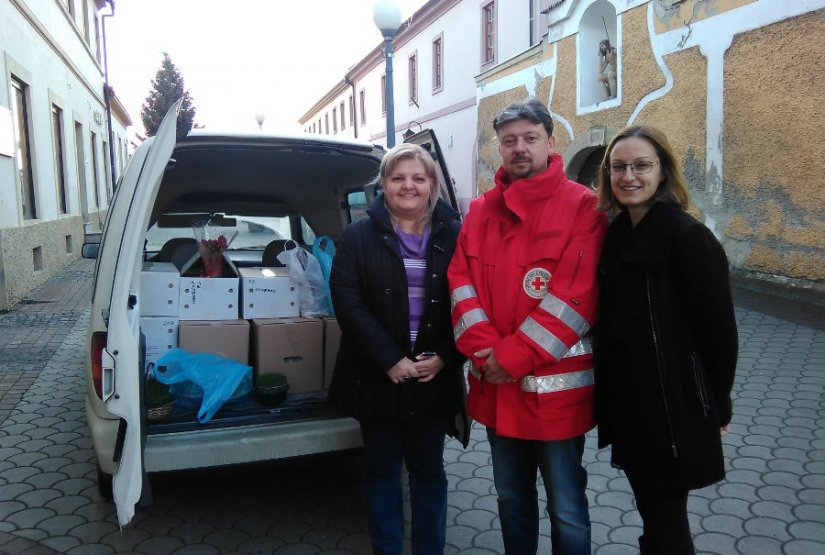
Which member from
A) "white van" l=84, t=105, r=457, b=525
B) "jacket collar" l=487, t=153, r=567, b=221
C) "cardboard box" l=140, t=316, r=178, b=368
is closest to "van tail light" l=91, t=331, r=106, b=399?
"white van" l=84, t=105, r=457, b=525

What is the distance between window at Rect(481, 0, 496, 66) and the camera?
1948cm

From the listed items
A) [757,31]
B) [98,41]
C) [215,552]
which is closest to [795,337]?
[757,31]

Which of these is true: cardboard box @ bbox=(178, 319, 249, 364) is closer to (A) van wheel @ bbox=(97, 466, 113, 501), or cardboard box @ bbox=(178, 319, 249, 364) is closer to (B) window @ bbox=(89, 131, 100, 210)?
(A) van wheel @ bbox=(97, 466, 113, 501)

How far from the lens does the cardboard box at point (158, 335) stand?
3.48 metres

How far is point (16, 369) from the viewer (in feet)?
19.7

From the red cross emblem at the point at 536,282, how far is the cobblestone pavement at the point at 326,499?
1.37m

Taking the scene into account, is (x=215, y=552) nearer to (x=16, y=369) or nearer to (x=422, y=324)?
(x=422, y=324)

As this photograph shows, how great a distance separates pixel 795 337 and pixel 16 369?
24.4 ft

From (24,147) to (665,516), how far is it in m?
11.8

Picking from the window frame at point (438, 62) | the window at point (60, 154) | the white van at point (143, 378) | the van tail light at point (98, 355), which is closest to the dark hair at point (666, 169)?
the white van at point (143, 378)

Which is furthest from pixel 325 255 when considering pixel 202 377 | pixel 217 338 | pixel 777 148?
pixel 777 148

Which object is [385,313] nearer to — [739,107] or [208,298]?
[208,298]

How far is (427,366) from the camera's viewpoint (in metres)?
2.46

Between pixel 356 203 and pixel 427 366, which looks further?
pixel 356 203
